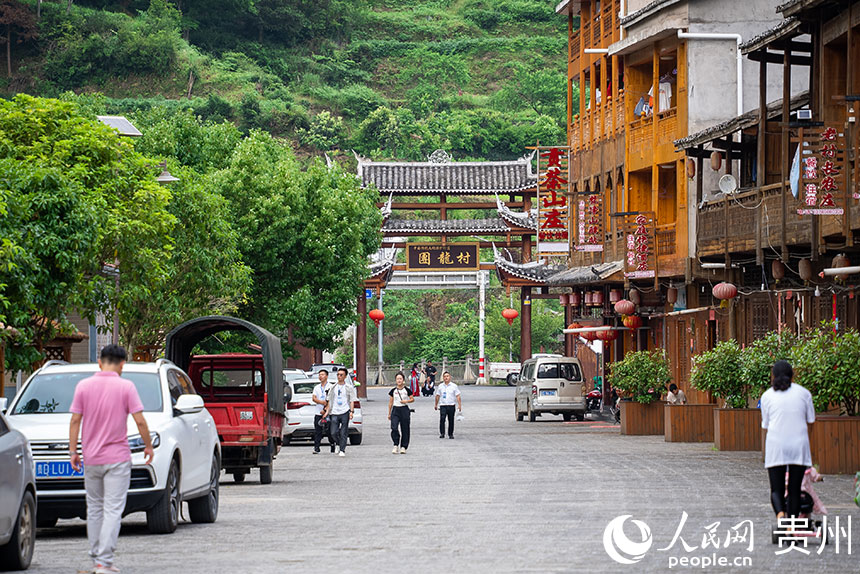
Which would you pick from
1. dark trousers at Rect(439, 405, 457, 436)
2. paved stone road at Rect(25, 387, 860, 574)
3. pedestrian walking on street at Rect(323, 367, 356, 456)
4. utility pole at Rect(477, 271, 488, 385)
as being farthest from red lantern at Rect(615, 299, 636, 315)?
utility pole at Rect(477, 271, 488, 385)

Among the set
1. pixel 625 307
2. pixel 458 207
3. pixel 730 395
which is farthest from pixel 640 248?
pixel 458 207

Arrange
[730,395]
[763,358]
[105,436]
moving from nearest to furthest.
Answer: [105,436] → [763,358] → [730,395]

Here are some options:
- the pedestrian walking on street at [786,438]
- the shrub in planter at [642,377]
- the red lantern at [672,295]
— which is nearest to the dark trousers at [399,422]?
the shrub in planter at [642,377]

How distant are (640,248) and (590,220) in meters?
6.60

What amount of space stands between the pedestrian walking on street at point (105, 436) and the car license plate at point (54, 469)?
245cm

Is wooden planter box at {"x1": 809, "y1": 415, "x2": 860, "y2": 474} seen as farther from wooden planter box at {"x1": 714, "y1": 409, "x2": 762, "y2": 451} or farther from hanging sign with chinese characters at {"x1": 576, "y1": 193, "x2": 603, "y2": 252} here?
hanging sign with chinese characters at {"x1": 576, "y1": 193, "x2": 603, "y2": 252}

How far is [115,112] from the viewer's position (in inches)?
3974

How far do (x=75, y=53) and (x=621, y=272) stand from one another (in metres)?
72.6

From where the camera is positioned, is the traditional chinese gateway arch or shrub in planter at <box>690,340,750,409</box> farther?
the traditional chinese gateway arch

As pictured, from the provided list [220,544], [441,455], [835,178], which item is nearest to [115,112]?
[441,455]

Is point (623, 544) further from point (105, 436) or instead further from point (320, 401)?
point (320, 401)

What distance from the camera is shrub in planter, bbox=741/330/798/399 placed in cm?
2612

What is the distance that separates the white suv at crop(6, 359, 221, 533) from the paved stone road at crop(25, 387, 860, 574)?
346mm

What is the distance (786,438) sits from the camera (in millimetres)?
13734
